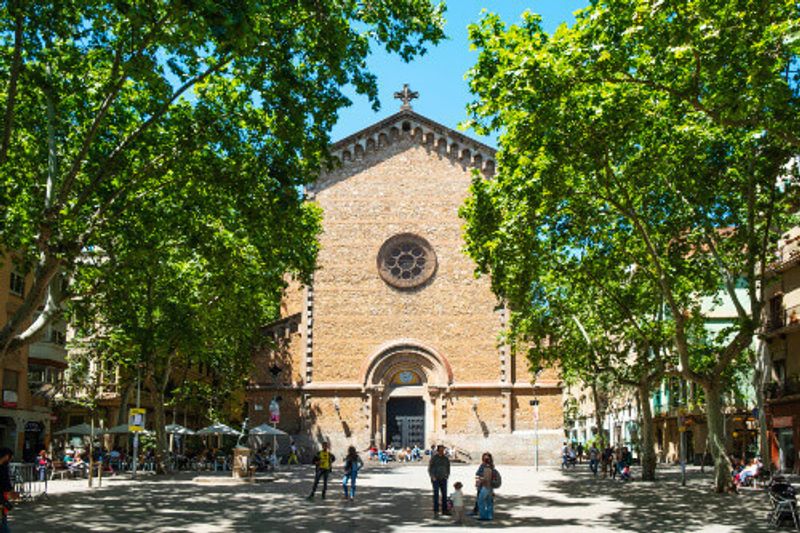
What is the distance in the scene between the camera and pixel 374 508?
19.7 meters

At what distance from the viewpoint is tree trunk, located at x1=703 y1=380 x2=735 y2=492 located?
24.2 metres

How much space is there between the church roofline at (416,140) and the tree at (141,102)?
26.5 m

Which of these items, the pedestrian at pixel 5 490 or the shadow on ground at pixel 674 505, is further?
the shadow on ground at pixel 674 505

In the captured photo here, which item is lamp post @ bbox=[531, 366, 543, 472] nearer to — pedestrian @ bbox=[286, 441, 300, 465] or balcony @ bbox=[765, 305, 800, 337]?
balcony @ bbox=[765, 305, 800, 337]

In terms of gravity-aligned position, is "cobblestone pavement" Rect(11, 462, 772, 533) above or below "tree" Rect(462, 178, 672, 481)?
below

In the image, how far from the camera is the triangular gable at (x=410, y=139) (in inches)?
1821

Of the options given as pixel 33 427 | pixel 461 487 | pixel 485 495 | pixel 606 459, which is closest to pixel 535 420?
pixel 606 459

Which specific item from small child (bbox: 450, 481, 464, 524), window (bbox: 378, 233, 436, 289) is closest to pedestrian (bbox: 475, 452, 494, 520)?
small child (bbox: 450, 481, 464, 524)

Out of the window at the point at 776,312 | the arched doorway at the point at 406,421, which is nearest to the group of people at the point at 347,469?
the arched doorway at the point at 406,421

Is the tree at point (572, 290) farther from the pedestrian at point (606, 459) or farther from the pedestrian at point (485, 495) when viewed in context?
the pedestrian at point (485, 495)

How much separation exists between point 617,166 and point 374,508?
11045 mm

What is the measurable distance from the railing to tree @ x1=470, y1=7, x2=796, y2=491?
10969 millimetres

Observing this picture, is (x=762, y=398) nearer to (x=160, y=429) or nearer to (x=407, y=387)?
(x=407, y=387)

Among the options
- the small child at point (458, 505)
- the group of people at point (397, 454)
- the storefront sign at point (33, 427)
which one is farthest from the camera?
the group of people at point (397, 454)
